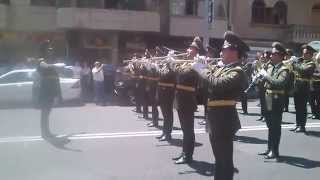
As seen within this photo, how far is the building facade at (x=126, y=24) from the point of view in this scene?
3031 centimetres

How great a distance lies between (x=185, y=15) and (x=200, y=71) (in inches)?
1033

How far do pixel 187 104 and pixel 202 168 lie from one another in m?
1.12

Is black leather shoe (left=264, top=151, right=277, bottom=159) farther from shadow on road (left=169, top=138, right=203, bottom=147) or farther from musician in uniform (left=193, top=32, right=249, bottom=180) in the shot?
musician in uniform (left=193, top=32, right=249, bottom=180)

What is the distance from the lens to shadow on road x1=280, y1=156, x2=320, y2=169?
9714 mm

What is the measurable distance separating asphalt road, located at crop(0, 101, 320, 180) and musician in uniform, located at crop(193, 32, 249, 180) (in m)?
1.53

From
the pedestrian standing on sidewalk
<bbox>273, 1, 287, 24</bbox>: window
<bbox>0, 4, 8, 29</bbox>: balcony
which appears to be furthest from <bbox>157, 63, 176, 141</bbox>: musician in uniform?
<bbox>273, 1, 287, 24</bbox>: window

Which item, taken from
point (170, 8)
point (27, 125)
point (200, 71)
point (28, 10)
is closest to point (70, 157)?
point (200, 71)

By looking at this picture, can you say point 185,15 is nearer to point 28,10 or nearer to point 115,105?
point 28,10

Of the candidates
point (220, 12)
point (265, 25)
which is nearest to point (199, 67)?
point (220, 12)

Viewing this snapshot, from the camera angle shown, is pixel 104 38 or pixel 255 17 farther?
pixel 255 17

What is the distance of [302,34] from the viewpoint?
36469 millimetres

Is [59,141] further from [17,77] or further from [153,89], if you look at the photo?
[17,77]

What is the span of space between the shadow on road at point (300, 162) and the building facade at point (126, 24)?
18389 millimetres

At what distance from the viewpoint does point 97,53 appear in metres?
32.2
